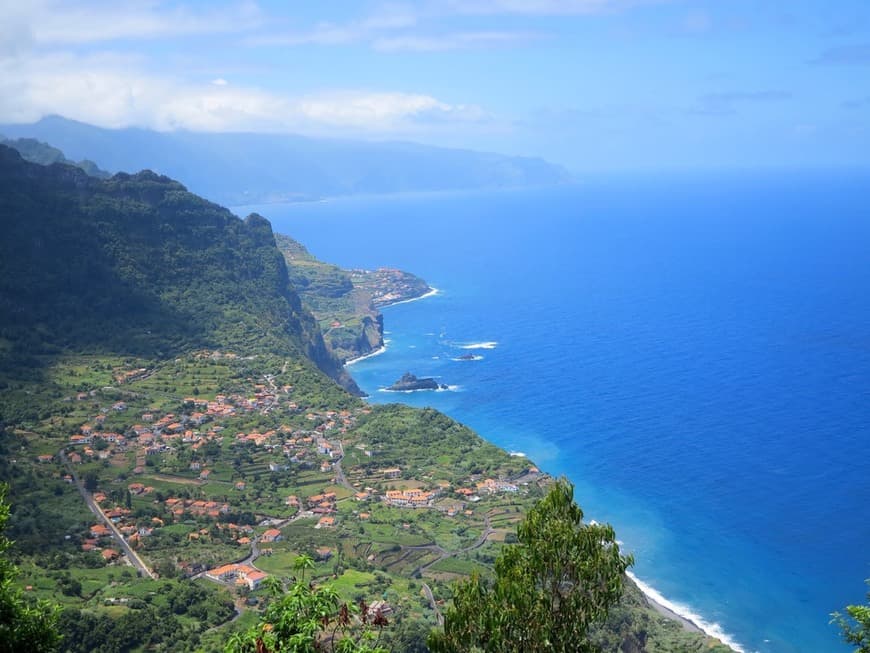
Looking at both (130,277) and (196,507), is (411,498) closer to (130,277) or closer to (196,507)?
(196,507)

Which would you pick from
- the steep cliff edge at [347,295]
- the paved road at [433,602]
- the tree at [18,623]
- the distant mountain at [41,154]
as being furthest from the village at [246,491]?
the distant mountain at [41,154]

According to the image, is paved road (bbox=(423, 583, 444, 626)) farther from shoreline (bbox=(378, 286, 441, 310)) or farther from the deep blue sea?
shoreline (bbox=(378, 286, 441, 310))

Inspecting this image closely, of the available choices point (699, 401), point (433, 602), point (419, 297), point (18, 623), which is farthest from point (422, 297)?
point (18, 623)

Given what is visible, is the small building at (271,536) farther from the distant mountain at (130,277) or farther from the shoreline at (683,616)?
the distant mountain at (130,277)

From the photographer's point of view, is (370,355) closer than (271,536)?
No

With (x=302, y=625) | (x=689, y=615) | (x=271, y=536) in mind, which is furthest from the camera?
(x=271, y=536)

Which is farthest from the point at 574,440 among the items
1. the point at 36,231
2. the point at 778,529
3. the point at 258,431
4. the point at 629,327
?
the point at 36,231
